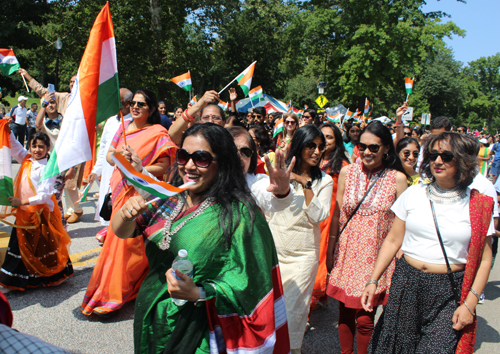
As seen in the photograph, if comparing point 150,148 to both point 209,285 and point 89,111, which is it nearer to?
point 89,111

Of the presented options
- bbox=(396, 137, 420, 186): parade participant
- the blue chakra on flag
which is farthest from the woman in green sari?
bbox=(396, 137, 420, 186): parade participant

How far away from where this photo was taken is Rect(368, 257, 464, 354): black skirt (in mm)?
2520

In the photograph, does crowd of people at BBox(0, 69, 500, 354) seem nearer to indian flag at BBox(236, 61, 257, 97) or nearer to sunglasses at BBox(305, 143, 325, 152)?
sunglasses at BBox(305, 143, 325, 152)

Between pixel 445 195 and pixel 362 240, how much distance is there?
76cm

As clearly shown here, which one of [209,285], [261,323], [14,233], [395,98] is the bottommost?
[14,233]

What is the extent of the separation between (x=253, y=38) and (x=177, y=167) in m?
33.1

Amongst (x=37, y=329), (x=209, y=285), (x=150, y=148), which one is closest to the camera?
(x=209, y=285)

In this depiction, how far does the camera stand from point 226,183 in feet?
6.79

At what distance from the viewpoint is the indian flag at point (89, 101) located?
8.82ft

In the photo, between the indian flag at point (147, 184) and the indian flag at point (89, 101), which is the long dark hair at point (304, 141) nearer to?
the indian flag at point (89, 101)

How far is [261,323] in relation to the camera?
191cm

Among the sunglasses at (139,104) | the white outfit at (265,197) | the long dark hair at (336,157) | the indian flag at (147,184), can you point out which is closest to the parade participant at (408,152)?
the long dark hair at (336,157)

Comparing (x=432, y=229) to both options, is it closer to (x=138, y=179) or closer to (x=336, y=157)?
(x=138, y=179)

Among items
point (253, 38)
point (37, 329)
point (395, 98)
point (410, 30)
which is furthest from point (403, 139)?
point (395, 98)
